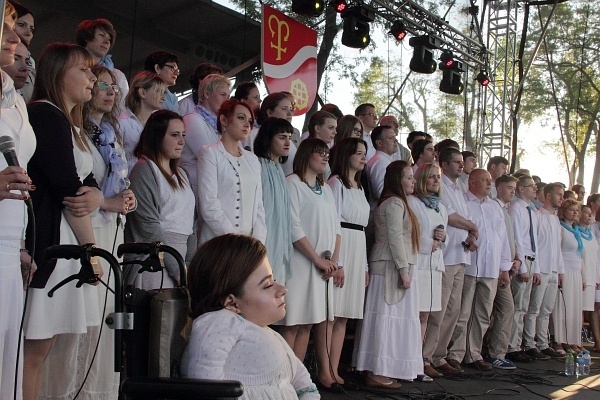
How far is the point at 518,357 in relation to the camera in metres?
7.59

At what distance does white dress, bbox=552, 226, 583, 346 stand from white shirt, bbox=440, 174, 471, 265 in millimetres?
2314

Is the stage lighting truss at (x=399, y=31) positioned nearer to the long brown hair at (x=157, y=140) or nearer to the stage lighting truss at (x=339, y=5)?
the stage lighting truss at (x=339, y=5)

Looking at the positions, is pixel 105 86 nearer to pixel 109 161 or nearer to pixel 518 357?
pixel 109 161

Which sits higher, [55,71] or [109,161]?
[55,71]

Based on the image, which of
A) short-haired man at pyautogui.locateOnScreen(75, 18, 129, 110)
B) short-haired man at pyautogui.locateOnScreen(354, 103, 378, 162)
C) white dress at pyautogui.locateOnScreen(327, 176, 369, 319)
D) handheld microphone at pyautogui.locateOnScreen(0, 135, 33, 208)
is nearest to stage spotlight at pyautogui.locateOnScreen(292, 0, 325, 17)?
short-haired man at pyautogui.locateOnScreen(354, 103, 378, 162)

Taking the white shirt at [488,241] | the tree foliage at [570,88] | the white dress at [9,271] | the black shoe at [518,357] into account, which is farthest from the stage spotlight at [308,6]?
the tree foliage at [570,88]

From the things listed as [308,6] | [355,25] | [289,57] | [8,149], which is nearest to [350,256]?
[8,149]

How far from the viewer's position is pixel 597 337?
29.9 ft

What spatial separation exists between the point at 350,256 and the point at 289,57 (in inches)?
152

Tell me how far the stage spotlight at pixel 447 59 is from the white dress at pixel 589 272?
3470mm

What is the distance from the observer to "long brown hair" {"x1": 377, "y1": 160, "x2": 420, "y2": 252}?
5766 millimetres

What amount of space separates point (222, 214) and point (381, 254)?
1.88 m

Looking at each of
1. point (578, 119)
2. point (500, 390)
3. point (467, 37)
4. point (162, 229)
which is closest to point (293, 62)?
point (467, 37)

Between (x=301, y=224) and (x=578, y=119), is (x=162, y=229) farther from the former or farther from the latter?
(x=578, y=119)
